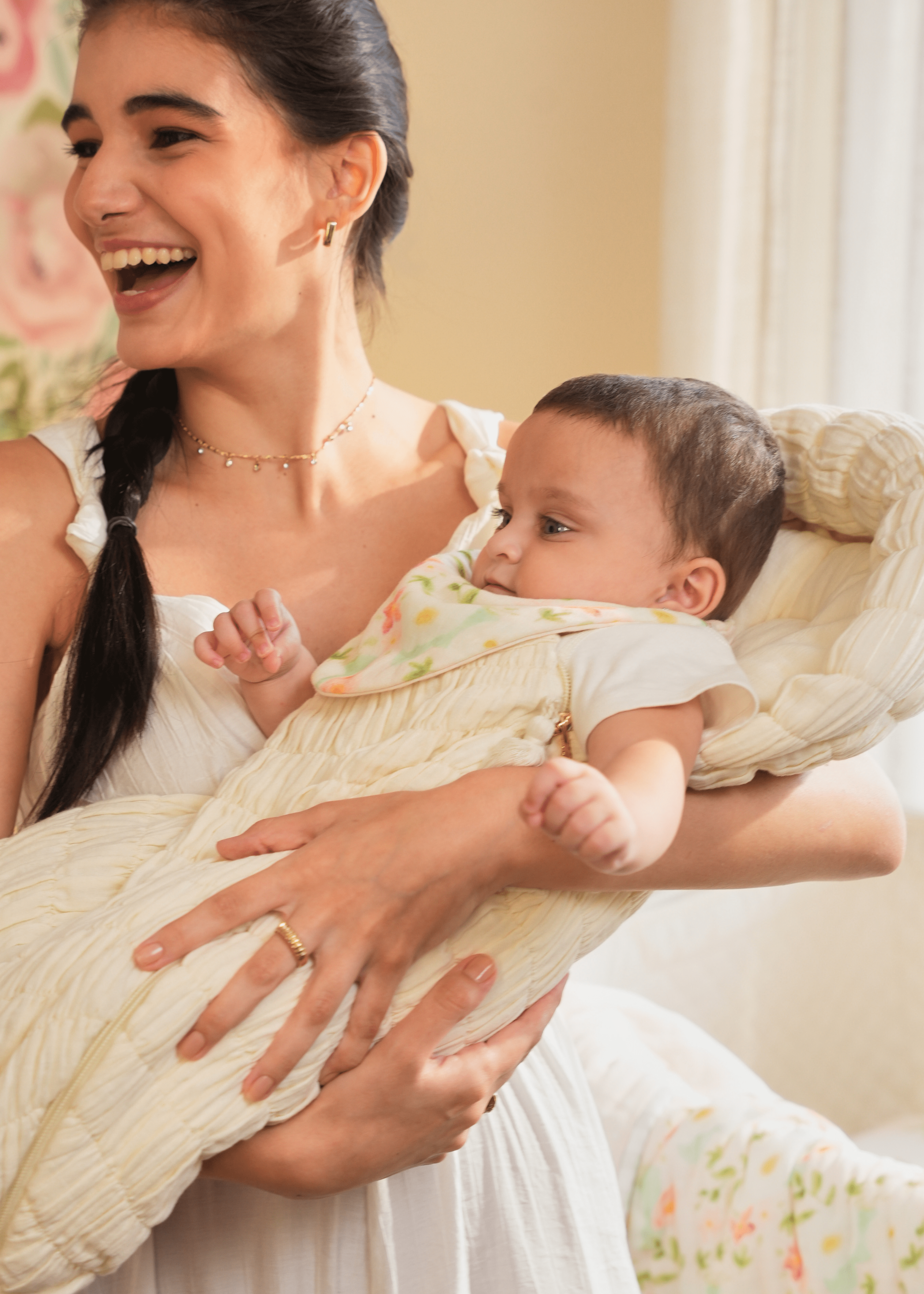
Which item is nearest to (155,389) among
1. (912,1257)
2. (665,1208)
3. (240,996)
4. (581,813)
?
(240,996)

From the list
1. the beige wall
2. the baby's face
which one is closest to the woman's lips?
the baby's face

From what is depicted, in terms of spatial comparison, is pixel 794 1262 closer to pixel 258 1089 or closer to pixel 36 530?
pixel 258 1089

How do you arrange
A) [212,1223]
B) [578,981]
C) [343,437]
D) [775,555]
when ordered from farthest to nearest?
[578,981] < [343,437] < [775,555] < [212,1223]

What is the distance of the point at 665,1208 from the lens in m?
1.69

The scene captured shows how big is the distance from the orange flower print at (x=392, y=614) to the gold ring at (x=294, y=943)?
33 centimetres

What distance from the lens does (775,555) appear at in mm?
1209

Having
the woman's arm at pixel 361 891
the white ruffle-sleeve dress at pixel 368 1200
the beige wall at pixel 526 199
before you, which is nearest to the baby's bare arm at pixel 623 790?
the woman's arm at pixel 361 891

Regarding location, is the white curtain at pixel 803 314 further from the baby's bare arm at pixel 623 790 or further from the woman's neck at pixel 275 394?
the baby's bare arm at pixel 623 790

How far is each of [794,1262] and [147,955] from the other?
1172 millimetres

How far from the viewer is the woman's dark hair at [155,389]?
117cm

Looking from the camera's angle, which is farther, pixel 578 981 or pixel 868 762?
pixel 578 981

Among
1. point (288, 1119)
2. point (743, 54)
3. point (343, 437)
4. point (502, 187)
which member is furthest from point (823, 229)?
point (288, 1119)

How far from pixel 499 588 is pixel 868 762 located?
48 centimetres

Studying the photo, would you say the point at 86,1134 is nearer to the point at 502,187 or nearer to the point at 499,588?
the point at 499,588
